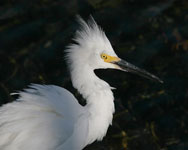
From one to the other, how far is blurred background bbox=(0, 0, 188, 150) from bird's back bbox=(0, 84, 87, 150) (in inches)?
34.6

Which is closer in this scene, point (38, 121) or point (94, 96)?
point (38, 121)

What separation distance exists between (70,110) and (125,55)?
2016 millimetres

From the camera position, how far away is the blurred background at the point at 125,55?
15.5 feet

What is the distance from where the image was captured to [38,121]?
373cm

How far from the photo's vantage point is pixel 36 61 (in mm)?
5453

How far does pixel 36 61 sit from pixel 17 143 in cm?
206

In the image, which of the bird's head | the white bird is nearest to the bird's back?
the white bird

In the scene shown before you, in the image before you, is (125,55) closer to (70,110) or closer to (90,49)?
(90,49)

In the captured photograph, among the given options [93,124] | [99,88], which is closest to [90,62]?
[99,88]

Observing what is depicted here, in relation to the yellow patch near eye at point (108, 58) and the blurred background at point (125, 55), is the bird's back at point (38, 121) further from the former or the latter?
the blurred background at point (125, 55)

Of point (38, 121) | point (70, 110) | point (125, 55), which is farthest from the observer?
point (125, 55)

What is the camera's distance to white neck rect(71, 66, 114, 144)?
3.94m

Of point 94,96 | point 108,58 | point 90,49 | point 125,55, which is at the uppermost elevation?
point 90,49

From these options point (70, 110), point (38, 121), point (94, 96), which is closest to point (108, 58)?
point (94, 96)
